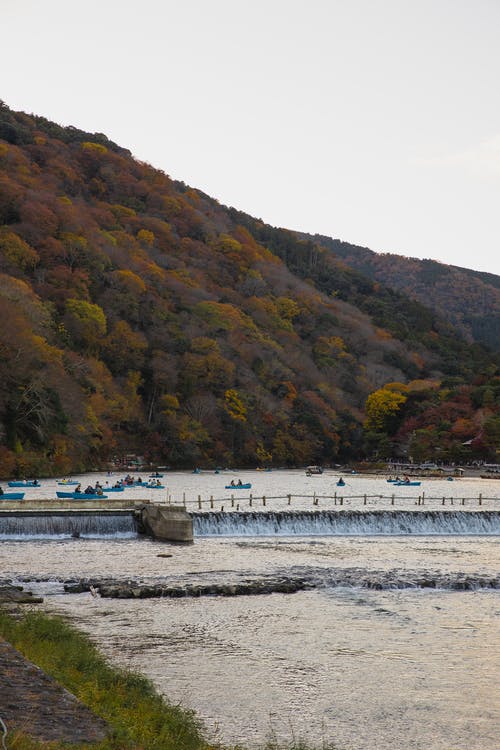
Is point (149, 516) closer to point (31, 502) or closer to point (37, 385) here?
point (31, 502)

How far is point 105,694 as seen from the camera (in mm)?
14664

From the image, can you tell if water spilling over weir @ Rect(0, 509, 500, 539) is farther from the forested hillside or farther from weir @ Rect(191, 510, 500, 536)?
the forested hillside

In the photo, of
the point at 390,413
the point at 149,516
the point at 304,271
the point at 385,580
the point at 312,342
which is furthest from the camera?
the point at 304,271

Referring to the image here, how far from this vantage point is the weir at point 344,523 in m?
42.6

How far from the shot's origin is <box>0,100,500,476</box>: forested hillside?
258ft

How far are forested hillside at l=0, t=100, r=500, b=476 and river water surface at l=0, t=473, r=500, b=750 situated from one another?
123ft

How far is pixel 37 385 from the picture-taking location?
6738 centimetres

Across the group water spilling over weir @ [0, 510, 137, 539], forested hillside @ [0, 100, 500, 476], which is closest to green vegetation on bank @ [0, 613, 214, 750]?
water spilling over weir @ [0, 510, 137, 539]

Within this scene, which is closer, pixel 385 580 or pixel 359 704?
pixel 359 704

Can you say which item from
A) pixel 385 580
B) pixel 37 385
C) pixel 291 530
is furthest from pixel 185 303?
pixel 385 580

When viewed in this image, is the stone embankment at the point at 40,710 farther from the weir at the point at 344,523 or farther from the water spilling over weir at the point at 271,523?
the weir at the point at 344,523

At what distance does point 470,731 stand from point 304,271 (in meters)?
170

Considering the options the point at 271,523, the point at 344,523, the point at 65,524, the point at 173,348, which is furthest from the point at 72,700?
the point at 173,348

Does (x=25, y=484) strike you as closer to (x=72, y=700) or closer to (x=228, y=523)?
(x=228, y=523)
